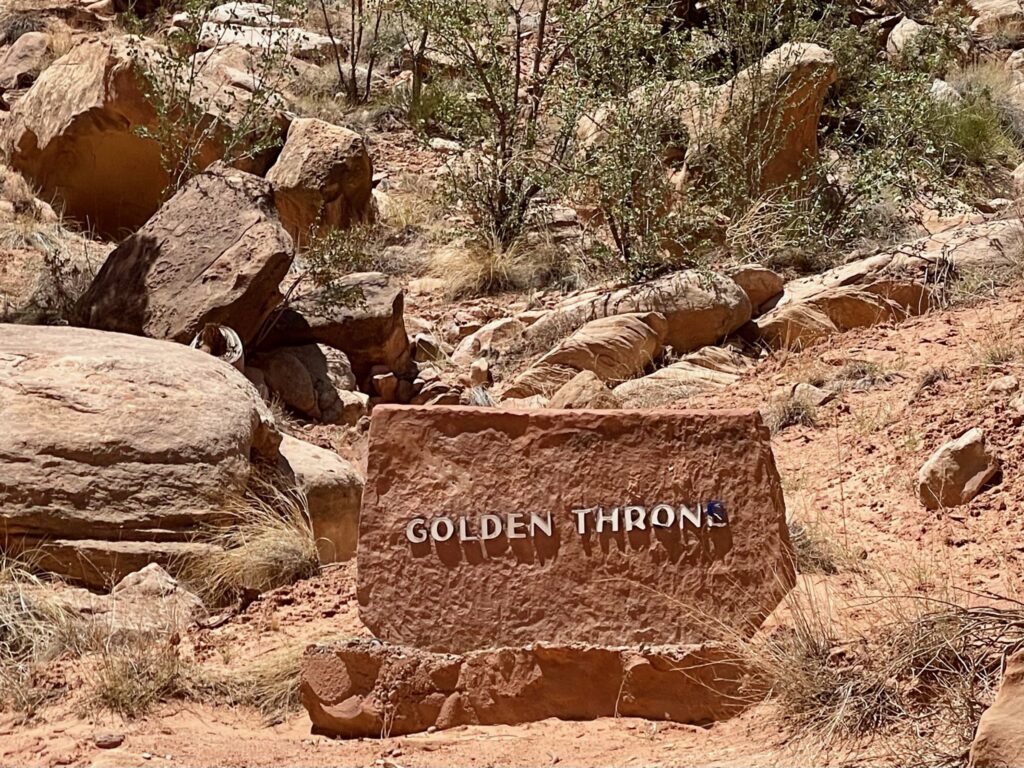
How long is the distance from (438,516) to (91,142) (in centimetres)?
857

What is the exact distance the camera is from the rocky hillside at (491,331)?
447cm

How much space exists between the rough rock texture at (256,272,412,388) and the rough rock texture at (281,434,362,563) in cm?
278

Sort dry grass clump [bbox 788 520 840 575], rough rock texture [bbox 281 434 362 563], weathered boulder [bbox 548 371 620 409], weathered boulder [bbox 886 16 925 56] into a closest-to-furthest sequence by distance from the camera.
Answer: dry grass clump [bbox 788 520 840 575], rough rock texture [bbox 281 434 362 563], weathered boulder [bbox 548 371 620 409], weathered boulder [bbox 886 16 925 56]

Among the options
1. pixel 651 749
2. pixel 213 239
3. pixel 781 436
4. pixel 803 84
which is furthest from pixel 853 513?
pixel 803 84

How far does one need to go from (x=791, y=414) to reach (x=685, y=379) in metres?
1.29

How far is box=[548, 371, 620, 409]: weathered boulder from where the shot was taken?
7969mm

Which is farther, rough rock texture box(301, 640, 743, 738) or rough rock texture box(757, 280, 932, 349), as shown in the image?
rough rock texture box(757, 280, 932, 349)

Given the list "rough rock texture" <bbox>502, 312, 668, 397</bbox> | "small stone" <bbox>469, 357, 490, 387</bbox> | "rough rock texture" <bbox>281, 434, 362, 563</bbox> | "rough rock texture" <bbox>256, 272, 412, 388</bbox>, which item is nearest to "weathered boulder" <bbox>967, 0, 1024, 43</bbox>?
"rough rock texture" <bbox>502, 312, 668, 397</bbox>

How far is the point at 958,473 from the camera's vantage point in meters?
6.15

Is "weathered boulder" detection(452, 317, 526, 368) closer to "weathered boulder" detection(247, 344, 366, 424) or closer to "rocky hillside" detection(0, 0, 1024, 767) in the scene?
"rocky hillside" detection(0, 0, 1024, 767)

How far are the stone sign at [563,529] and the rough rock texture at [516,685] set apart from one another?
0.05 m

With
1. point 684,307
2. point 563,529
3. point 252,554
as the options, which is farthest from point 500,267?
point 563,529

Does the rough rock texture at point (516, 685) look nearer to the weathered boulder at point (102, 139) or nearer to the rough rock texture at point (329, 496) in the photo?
the rough rock texture at point (329, 496)

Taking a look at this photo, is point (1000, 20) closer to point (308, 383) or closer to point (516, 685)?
point (308, 383)
